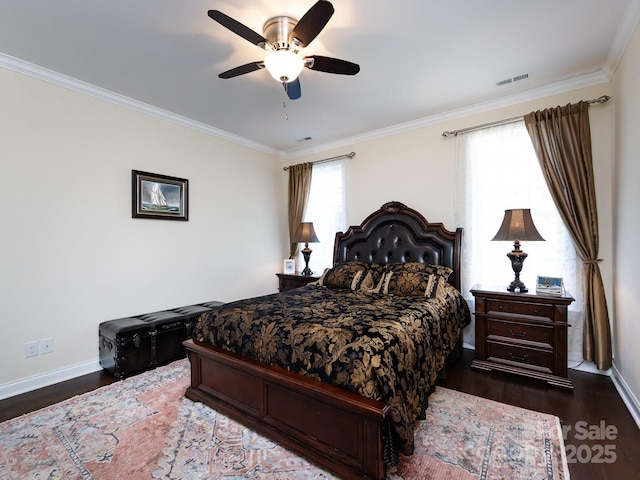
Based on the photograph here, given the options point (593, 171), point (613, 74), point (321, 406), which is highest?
point (613, 74)

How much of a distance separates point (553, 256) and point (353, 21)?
2.86 m

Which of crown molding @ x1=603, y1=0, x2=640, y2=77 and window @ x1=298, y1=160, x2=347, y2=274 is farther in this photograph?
window @ x1=298, y1=160, x2=347, y2=274

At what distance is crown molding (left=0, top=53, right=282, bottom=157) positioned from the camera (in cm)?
254

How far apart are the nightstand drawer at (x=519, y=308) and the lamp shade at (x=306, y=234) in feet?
7.91

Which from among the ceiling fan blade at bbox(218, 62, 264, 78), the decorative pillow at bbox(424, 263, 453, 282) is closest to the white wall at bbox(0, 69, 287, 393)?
the ceiling fan blade at bbox(218, 62, 264, 78)

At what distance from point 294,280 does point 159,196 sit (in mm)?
2078

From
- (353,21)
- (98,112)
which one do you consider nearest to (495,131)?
(353,21)

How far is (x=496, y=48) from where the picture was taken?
2418 mm

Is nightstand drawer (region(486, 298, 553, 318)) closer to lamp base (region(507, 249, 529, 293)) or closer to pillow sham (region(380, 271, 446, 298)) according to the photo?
lamp base (region(507, 249, 529, 293))

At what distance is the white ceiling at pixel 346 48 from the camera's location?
Result: 6.52 ft

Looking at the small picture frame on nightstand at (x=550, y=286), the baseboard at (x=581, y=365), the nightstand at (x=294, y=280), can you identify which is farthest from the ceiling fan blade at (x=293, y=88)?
the baseboard at (x=581, y=365)

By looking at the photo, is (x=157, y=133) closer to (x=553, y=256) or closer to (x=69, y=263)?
(x=69, y=263)

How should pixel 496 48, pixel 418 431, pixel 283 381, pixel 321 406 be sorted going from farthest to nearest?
pixel 496 48
pixel 418 431
pixel 283 381
pixel 321 406

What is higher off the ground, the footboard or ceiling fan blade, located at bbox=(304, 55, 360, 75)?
ceiling fan blade, located at bbox=(304, 55, 360, 75)
